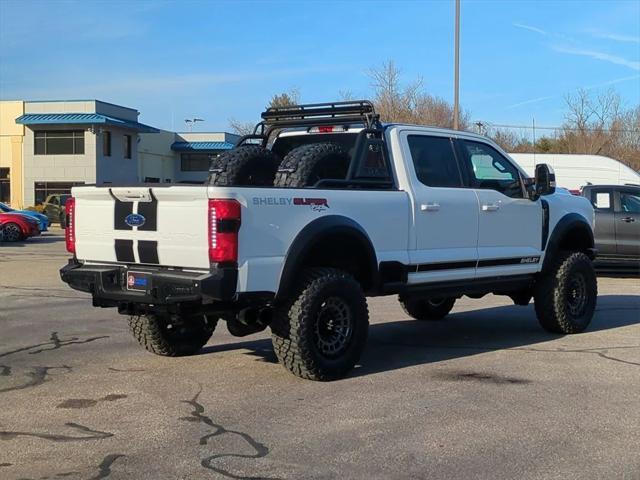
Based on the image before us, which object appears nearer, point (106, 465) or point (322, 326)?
point (106, 465)

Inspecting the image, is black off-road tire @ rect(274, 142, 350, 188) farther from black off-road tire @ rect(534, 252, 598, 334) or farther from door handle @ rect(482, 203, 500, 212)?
black off-road tire @ rect(534, 252, 598, 334)

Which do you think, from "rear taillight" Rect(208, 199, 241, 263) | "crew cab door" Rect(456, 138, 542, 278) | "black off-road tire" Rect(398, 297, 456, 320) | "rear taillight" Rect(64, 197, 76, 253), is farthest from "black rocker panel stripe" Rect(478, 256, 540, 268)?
"rear taillight" Rect(64, 197, 76, 253)

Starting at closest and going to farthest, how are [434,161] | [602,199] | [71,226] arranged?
[71,226]
[434,161]
[602,199]

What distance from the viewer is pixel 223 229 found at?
19.1 ft

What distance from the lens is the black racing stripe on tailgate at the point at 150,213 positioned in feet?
20.5

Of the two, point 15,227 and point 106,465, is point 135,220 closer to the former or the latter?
point 106,465

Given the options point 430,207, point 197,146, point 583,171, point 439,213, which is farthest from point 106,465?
point 197,146

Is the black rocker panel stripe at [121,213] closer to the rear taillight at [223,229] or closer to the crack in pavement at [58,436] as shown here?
the rear taillight at [223,229]

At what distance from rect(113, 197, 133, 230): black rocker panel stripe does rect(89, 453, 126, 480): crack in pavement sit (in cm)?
221

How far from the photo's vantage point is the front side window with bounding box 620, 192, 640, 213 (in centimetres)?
1578

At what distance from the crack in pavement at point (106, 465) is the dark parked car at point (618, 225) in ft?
42.7

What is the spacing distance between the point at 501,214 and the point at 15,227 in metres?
21.7

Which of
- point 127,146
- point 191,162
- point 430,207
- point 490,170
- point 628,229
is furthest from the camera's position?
point 191,162

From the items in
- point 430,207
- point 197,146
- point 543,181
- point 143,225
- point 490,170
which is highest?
point 197,146
